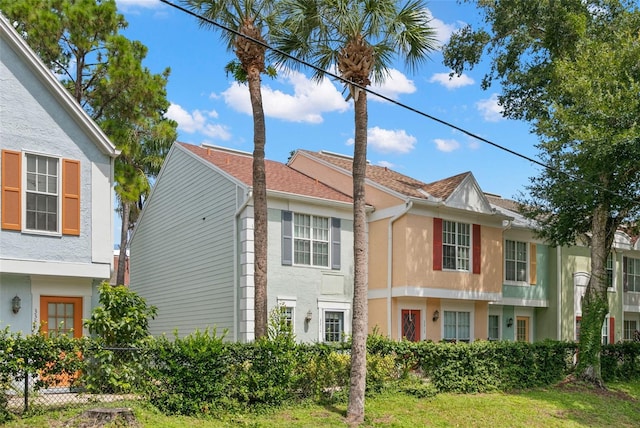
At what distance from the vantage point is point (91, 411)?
11156 mm

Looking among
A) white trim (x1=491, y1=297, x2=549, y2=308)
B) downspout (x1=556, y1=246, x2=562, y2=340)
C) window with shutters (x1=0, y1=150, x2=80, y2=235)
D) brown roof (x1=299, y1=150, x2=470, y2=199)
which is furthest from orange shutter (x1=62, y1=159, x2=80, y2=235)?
downspout (x1=556, y1=246, x2=562, y2=340)

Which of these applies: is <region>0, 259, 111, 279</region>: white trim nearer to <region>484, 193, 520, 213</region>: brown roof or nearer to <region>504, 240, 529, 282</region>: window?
<region>504, 240, 529, 282</region>: window

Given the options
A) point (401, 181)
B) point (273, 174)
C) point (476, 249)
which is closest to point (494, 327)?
point (476, 249)

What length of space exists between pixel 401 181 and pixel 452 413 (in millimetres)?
11058

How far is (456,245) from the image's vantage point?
22406 millimetres

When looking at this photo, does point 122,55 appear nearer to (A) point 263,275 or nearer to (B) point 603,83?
(A) point 263,275

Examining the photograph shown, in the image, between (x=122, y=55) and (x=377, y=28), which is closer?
(x=377, y=28)

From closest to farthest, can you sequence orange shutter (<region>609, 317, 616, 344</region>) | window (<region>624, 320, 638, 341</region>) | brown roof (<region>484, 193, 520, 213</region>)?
1. orange shutter (<region>609, 317, 616, 344</region>)
2. brown roof (<region>484, 193, 520, 213</region>)
3. window (<region>624, 320, 638, 341</region>)

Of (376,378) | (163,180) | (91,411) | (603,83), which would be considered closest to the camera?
(91,411)

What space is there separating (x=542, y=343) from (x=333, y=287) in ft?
21.2

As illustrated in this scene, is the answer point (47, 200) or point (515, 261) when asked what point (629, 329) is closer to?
point (515, 261)

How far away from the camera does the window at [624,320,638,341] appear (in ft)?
A: 101

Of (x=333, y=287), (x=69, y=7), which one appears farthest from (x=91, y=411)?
(x=69, y=7)

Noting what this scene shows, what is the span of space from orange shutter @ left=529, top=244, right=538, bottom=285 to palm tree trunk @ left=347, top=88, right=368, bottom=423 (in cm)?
1395
